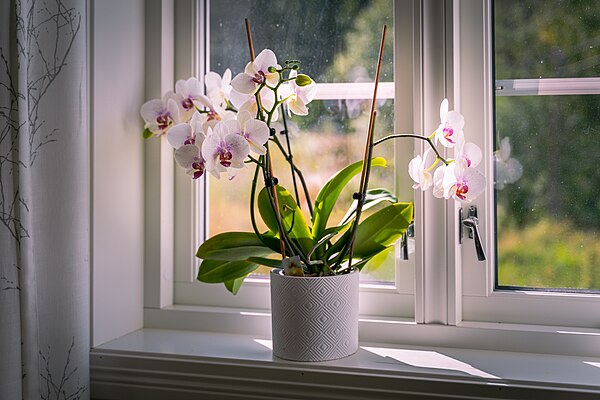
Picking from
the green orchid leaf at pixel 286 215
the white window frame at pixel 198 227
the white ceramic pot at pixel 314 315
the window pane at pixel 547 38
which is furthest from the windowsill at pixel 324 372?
the window pane at pixel 547 38

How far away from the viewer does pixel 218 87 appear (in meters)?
1.53

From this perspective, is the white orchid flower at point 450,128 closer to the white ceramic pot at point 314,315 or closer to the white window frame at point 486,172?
the white window frame at point 486,172

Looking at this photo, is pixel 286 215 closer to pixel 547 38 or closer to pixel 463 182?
pixel 463 182

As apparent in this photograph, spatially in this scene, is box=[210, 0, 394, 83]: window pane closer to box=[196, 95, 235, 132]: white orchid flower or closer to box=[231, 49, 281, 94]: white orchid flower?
box=[196, 95, 235, 132]: white orchid flower

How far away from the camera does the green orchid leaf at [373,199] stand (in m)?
1.43

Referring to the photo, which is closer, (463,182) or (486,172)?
(463,182)

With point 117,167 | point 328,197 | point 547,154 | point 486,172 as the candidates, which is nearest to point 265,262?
point 328,197

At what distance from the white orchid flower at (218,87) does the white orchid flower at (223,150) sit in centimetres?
31

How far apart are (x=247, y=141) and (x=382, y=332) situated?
1.72ft

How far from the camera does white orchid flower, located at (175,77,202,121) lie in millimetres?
1530

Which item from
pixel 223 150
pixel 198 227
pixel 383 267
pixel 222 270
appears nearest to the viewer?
pixel 223 150

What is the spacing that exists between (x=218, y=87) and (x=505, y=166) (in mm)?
633

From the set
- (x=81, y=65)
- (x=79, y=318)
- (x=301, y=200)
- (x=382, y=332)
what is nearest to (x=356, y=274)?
(x=382, y=332)

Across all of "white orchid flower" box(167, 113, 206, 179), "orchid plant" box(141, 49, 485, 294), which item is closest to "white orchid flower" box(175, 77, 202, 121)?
"orchid plant" box(141, 49, 485, 294)
